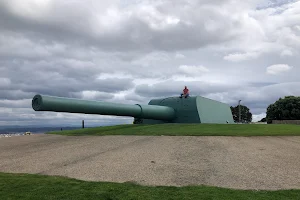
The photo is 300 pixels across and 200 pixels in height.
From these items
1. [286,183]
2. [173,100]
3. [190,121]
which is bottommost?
[286,183]

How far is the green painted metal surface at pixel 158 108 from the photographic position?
12.8 meters

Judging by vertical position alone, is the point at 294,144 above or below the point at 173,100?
below

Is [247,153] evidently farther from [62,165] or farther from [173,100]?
[173,100]

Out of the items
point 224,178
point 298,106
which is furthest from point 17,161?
point 298,106

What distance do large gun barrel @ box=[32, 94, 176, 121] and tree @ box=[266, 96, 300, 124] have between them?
31.1 metres

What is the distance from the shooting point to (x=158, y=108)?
63.5ft

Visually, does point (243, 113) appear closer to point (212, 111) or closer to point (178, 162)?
point (212, 111)

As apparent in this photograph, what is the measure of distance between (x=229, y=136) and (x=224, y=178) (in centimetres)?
678

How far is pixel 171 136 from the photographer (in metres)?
13.4

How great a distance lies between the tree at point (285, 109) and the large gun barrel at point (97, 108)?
31069 millimetres

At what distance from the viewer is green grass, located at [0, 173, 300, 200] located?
17.3ft

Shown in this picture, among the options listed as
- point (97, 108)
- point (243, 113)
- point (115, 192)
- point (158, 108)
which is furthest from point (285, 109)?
point (115, 192)

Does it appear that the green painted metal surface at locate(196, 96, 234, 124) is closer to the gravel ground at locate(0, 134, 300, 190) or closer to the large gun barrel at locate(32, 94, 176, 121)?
the large gun barrel at locate(32, 94, 176, 121)

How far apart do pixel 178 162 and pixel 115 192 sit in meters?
3.08
